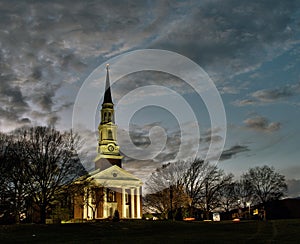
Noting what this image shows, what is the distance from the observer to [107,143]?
8788 cm

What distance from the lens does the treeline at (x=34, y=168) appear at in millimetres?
43938

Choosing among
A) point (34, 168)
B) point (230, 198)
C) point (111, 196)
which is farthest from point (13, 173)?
point (230, 198)

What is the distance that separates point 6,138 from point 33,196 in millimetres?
7818

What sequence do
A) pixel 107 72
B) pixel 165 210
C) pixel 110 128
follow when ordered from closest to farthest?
pixel 165 210 < pixel 110 128 < pixel 107 72

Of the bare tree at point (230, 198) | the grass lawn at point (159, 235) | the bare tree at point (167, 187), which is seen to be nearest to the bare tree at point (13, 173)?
the grass lawn at point (159, 235)

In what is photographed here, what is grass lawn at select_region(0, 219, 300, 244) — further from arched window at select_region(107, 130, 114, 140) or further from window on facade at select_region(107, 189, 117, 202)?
arched window at select_region(107, 130, 114, 140)

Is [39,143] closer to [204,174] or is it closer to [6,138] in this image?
[6,138]

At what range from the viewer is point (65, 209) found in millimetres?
52594

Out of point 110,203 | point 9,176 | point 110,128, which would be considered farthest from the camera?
point 110,128

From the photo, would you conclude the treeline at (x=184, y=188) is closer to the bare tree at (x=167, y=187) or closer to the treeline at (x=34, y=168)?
the bare tree at (x=167, y=187)

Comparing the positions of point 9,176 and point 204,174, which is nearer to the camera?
point 9,176

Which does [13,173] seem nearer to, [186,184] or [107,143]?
[186,184]

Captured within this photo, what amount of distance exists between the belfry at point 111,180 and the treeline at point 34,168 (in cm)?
2783

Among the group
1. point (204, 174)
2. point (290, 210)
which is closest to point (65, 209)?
point (204, 174)
